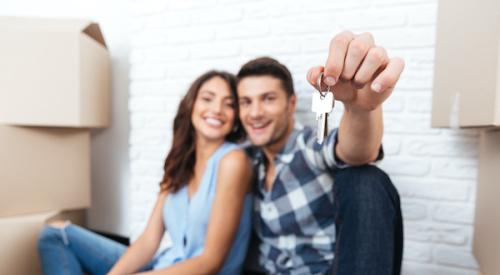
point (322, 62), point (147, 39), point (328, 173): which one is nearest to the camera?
point (328, 173)

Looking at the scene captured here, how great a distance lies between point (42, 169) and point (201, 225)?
2.08 feet

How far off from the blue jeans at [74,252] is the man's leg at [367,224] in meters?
0.72

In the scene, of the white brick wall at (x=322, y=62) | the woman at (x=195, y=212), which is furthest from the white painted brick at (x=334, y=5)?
the woman at (x=195, y=212)

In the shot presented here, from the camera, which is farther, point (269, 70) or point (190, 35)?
point (190, 35)

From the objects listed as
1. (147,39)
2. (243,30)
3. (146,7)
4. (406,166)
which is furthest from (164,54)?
(406,166)

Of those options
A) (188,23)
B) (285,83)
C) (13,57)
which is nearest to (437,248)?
(285,83)

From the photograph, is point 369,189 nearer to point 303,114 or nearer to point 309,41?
point 303,114

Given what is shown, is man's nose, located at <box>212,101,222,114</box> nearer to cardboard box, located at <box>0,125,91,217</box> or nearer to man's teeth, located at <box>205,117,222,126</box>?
man's teeth, located at <box>205,117,222,126</box>

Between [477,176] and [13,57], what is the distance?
149 cm

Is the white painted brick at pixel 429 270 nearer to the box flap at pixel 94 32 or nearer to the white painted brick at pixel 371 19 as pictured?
the white painted brick at pixel 371 19

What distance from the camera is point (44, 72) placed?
116 centimetres

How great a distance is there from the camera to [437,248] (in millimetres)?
1064

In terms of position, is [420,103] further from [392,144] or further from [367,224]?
[367,224]

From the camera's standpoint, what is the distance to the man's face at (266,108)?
1.00 metres
